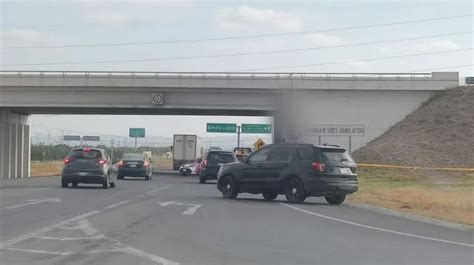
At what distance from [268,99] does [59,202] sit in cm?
3140

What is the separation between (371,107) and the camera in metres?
49.7

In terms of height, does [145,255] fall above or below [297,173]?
below

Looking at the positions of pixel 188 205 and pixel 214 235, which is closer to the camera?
pixel 214 235

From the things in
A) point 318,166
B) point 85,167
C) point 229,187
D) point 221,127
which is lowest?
point 229,187

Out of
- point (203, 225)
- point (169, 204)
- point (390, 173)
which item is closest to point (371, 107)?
point (390, 173)

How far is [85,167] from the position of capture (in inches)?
1044

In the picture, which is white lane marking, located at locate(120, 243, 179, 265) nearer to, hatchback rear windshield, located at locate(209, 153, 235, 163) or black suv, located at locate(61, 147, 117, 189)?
black suv, located at locate(61, 147, 117, 189)

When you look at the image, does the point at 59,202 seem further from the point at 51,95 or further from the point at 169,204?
the point at 51,95

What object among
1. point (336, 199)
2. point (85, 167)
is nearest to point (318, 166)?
point (336, 199)

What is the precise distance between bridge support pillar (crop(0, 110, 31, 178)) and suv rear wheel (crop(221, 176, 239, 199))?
33.8m

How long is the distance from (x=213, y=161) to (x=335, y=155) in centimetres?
1457

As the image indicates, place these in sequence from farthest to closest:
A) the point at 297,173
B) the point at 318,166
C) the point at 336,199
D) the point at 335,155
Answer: the point at 336,199, the point at 335,155, the point at 297,173, the point at 318,166

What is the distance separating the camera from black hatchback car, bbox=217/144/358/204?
2067 centimetres

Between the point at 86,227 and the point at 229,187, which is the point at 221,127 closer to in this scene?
the point at 229,187
